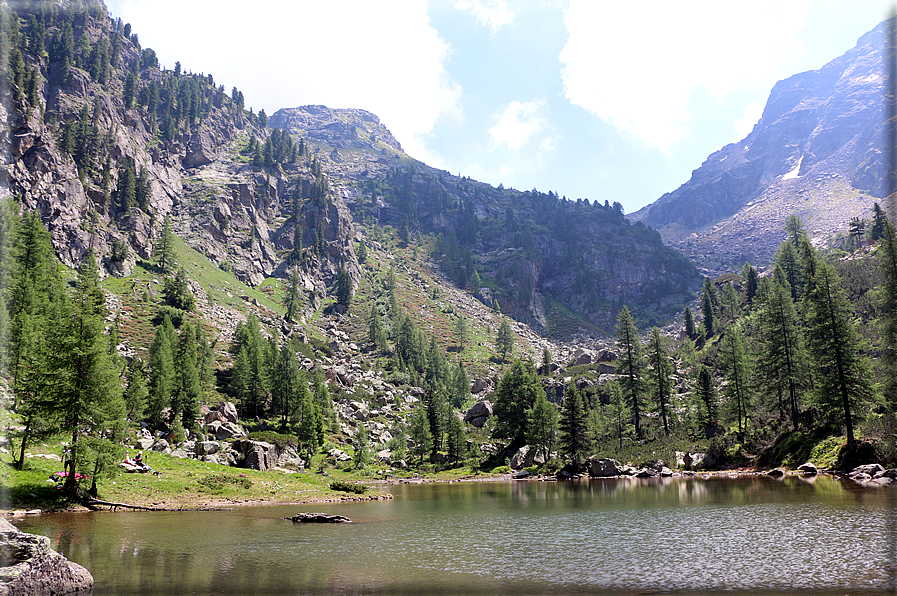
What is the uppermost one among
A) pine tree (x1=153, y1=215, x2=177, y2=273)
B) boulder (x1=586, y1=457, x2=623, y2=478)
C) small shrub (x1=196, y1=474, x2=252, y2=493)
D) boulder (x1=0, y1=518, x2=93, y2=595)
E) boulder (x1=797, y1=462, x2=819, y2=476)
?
pine tree (x1=153, y1=215, x2=177, y2=273)

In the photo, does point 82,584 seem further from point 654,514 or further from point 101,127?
point 101,127

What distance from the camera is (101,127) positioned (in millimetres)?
182625

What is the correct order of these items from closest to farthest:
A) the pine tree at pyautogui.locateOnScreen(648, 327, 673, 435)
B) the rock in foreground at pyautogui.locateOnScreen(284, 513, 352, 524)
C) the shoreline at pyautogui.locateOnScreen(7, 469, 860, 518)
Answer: the shoreline at pyautogui.locateOnScreen(7, 469, 860, 518) < the rock in foreground at pyautogui.locateOnScreen(284, 513, 352, 524) < the pine tree at pyautogui.locateOnScreen(648, 327, 673, 435)

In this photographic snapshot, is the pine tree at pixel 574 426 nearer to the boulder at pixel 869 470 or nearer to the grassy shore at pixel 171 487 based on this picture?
the grassy shore at pixel 171 487

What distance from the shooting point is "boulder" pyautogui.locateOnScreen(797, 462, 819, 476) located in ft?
150

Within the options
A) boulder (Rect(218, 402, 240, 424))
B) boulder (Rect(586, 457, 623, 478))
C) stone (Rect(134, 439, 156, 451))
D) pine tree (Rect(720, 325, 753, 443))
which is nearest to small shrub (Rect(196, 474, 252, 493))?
stone (Rect(134, 439, 156, 451))

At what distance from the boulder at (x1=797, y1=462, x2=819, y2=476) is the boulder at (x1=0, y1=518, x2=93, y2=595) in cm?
5787

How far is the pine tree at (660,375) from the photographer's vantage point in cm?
8406

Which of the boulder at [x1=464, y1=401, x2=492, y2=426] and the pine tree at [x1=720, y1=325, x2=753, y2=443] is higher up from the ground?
the pine tree at [x1=720, y1=325, x2=753, y2=443]

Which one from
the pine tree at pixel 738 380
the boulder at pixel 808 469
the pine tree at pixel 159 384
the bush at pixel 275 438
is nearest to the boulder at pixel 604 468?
the pine tree at pixel 738 380

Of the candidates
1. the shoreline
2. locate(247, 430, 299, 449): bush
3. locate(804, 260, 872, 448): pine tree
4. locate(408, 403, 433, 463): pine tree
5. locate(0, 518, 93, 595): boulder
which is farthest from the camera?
locate(408, 403, 433, 463): pine tree

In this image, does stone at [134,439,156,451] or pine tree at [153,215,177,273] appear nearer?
stone at [134,439,156,451]

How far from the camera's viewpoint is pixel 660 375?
8456 centimetres

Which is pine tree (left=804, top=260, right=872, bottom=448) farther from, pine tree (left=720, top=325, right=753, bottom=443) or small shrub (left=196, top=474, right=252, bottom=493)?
small shrub (left=196, top=474, right=252, bottom=493)
